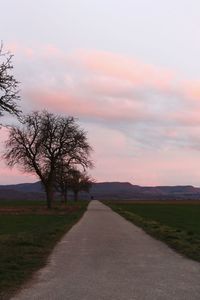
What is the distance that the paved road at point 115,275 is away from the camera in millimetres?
10289

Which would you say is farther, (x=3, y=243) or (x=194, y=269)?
(x=3, y=243)

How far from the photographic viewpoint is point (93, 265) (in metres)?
14.7

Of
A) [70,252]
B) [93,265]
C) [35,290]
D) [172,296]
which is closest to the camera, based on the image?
[172,296]

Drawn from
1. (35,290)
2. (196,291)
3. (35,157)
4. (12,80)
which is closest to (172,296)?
(196,291)

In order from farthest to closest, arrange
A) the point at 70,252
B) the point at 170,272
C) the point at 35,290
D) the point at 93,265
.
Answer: the point at 70,252
the point at 93,265
the point at 170,272
the point at 35,290

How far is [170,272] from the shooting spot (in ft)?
43.9

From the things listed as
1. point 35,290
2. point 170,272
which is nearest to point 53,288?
point 35,290

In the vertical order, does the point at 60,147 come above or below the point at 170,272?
above

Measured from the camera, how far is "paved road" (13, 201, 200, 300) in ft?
33.8

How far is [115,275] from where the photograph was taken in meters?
12.8

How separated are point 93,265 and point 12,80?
12.5 m

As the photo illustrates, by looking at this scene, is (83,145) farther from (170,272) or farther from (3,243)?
(170,272)

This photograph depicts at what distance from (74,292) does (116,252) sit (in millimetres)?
8054

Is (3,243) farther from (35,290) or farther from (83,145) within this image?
(83,145)
